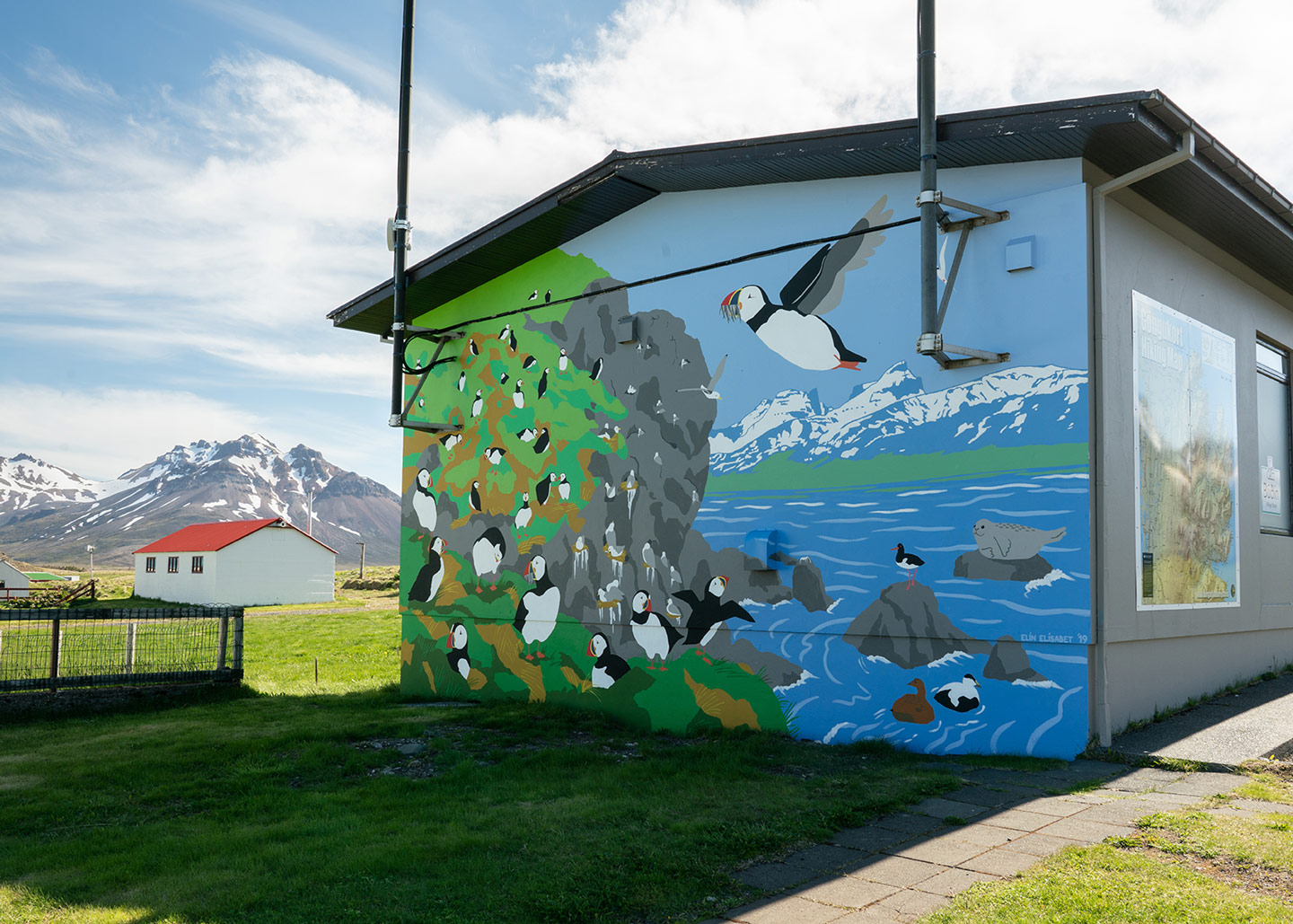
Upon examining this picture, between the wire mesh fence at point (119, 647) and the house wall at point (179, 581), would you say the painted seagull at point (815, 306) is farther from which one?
the house wall at point (179, 581)

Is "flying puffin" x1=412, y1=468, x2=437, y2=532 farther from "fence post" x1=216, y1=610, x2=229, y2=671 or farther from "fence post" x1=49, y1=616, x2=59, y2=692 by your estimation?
"fence post" x1=49, y1=616, x2=59, y2=692

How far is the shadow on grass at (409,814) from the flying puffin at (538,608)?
56.0 inches

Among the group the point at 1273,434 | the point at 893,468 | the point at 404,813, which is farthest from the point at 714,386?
the point at 1273,434

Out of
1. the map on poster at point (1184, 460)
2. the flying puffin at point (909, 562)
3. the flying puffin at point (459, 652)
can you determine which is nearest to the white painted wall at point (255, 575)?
the flying puffin at point (459, 652)

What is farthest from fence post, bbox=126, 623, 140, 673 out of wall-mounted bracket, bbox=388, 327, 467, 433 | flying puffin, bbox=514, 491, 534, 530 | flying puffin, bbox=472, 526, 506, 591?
flying puffin, bbox=514, 491, 534, 530

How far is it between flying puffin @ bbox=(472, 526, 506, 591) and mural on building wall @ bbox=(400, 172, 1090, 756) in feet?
0.10

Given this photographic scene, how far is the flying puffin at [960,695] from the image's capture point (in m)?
7.58

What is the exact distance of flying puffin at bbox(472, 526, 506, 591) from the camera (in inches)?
474

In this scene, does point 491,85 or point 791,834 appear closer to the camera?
point 791,834

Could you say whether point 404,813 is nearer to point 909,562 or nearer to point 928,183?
point 909,562

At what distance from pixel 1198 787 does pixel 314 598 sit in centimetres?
4509

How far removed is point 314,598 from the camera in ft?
152

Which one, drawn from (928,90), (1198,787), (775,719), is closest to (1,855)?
(775,719)

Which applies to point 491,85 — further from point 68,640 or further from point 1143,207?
point 68,640
